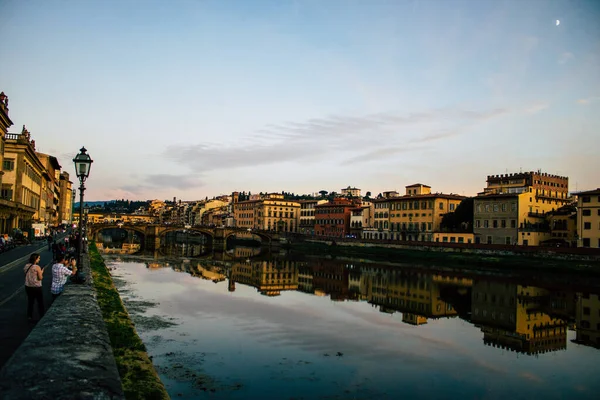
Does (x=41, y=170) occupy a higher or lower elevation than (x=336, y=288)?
higher

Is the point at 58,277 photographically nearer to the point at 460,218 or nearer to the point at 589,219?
the point at 589,219

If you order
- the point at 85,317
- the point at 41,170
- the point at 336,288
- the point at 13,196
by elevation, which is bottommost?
the point at 336,288

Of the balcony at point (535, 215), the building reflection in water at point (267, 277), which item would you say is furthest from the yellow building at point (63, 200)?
the balcony at point (535, 215)

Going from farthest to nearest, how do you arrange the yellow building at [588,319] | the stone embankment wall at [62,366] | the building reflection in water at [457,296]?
the building reflection in water at [457,296], the yellow building at [588,319], the stone embankment wall at [62,366]

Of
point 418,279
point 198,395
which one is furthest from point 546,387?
point 418,279

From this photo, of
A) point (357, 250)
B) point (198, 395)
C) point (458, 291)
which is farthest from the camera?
point (357, 250)

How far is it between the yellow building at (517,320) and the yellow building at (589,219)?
18.7m

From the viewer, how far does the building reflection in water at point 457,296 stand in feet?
74.1

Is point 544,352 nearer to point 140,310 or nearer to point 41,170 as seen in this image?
point 140,310

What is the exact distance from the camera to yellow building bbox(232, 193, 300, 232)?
122 metres

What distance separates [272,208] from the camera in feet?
403

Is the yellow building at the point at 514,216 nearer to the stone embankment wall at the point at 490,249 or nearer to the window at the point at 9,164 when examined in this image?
the stone embankment wall at the point at 490,249

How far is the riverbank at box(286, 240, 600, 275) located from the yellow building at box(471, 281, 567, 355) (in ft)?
37.0

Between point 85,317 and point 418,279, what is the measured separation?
1562 inches
